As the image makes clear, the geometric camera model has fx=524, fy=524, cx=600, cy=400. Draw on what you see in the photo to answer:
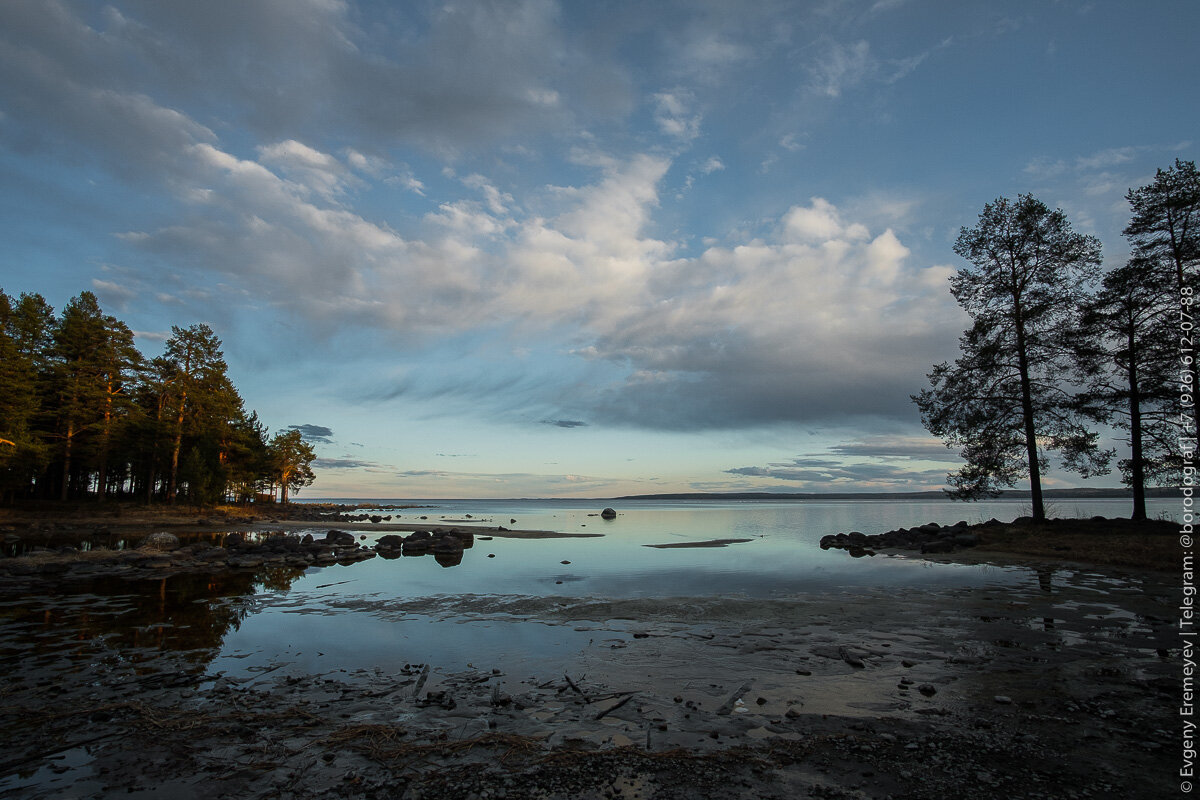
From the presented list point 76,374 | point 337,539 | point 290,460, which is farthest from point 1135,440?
point 290,460

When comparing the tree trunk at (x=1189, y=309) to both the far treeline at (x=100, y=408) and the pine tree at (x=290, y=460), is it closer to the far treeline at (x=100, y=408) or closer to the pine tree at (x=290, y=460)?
the far treeline at (x=100, y=408)

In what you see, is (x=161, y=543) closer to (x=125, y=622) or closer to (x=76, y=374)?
(x=125, y=622)

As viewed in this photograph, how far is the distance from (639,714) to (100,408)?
61297mm

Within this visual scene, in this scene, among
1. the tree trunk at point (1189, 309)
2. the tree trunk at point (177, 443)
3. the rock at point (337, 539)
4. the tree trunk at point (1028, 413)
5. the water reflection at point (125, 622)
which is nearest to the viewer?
the water reflection at point (125, 622)

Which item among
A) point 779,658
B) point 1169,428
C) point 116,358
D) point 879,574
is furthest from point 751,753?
point 116,358

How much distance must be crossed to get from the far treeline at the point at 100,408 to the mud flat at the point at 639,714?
43111 millimetres

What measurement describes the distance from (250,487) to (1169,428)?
94.8 metres

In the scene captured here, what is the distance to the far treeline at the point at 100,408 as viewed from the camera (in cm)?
4084

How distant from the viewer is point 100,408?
156ft

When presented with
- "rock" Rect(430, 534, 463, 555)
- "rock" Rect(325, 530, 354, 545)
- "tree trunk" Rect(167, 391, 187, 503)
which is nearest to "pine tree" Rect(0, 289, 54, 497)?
"tree trunk" Rect(167, 391, 187, 503)

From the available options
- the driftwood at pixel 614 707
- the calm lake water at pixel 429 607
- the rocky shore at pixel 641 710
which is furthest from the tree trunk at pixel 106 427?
the driftwood at pixel 614 707

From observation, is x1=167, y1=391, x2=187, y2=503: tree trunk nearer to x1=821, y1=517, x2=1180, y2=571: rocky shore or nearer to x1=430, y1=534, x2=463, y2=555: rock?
x1=430, y1=534, x2=463, y2=555: rock

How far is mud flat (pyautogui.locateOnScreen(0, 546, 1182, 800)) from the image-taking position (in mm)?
5223

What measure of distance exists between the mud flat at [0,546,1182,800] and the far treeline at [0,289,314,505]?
4311 centimetres
